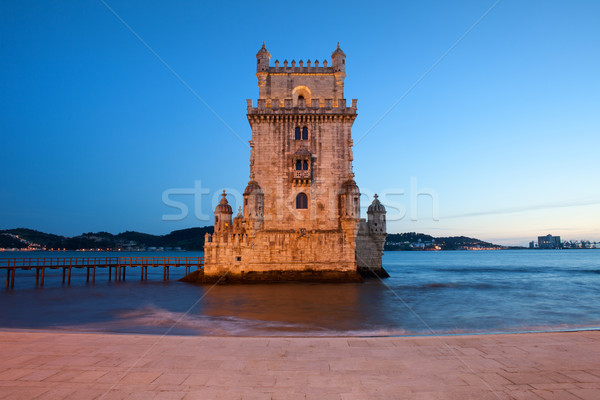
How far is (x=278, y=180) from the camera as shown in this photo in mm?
33500

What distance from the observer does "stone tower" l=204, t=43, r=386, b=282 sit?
32438mm

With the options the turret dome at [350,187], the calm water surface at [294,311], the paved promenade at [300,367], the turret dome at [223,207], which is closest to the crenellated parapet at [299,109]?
the turret dome at [350,187]

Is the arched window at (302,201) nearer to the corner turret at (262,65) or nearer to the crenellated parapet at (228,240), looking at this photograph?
the crenellated parapet at (228,240)

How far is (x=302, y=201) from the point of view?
33500 millimetres

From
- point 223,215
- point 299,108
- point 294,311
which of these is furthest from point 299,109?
point 294,311

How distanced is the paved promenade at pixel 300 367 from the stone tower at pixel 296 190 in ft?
75.2

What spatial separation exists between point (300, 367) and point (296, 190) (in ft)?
86.8

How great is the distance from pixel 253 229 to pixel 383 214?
1475 cm

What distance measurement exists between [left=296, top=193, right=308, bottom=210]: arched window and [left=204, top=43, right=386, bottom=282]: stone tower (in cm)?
9

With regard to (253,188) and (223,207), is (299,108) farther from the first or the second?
(223,207)

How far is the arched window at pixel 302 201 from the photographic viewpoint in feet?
110

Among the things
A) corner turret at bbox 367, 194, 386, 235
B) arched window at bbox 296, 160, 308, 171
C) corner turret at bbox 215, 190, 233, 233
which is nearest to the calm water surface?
corner turret at bbox 215, 190, 233, 233

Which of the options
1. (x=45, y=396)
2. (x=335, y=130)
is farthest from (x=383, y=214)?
(x=45, y=396)

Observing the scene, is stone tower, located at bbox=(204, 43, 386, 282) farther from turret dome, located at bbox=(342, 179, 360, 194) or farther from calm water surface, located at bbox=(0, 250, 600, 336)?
calm water surface, located at bbox=(0, 250, 600, 336)
